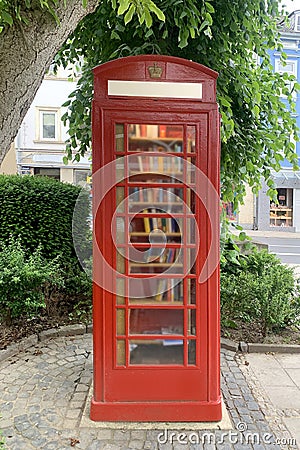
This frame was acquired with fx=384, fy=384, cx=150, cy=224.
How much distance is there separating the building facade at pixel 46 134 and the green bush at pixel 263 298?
43.7 feet

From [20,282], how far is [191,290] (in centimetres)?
241

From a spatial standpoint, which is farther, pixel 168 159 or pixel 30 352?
pixel 30 352

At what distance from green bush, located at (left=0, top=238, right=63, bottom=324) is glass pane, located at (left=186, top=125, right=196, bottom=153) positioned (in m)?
2.55

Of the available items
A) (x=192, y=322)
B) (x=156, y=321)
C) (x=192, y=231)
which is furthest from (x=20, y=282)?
(x=192, y=231)

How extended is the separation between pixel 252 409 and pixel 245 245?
295 centimetres

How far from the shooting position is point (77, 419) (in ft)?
9.78

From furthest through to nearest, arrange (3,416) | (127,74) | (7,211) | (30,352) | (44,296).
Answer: (7,211)
(44,296)
(30,352)
(3,416)
(127,74)

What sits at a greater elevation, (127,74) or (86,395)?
(127,74)

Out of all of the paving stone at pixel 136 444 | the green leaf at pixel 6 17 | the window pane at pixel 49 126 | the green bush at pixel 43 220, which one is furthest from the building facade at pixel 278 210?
the green leaf at pixel 6 17

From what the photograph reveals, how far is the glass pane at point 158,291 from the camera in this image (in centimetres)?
293

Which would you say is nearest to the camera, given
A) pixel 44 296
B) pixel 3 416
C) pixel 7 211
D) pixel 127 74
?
pixel 127 74

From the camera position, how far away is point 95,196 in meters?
2.87

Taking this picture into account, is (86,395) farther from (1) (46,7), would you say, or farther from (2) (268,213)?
(2) (268,213)

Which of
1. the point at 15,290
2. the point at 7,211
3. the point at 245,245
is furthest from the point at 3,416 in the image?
the point at 245,245
